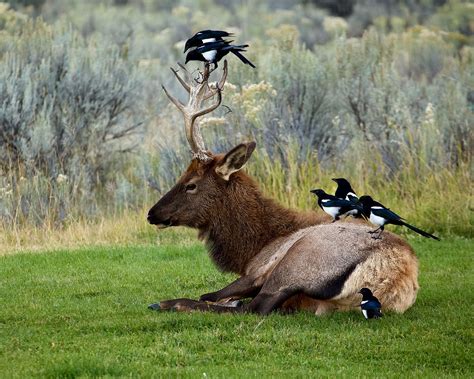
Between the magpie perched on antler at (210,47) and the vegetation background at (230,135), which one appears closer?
the magpie perched on antler at (210,47)

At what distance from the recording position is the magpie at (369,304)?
24.6ft

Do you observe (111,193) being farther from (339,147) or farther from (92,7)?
(92,7)

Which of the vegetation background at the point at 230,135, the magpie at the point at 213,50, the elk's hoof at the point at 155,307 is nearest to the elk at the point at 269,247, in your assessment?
the elk's hoof at the point at 155,307

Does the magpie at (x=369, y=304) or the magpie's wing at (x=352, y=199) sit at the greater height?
the magpie's wing at (x=352, y=199)

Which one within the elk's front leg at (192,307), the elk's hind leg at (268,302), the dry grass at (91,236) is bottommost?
the dry grass at (91,236)

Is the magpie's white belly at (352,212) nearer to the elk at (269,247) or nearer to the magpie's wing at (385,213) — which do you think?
the elk at (269,247)

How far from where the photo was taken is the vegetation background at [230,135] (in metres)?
13.7

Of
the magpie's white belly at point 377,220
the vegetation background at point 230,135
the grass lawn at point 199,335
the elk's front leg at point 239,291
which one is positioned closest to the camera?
the grass lawn at point 199,335

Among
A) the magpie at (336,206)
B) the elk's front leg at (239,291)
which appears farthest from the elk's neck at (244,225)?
the elk's front leg at (239,291)

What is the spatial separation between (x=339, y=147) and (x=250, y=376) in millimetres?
9945

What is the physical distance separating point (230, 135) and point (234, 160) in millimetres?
6542

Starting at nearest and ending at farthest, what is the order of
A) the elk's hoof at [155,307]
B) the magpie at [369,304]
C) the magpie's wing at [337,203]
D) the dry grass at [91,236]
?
the magpie at [369,304] < the elk's hoof at [155,307] < the magpie's wing at [337,203] < the dry grass at [91,236]

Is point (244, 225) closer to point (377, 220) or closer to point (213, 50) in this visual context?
point (377, 220)

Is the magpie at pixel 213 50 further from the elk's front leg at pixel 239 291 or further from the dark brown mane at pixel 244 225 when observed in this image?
the elk's front leg at pixel 239 291
